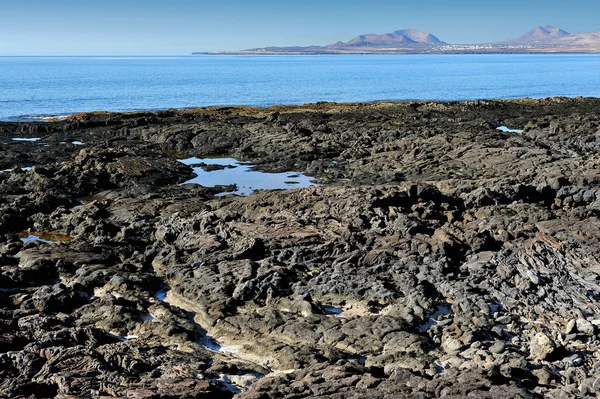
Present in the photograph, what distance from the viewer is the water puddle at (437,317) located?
12.7 meters

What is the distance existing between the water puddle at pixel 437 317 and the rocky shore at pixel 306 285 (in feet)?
0.19

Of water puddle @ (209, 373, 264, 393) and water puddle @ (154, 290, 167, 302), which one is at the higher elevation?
water puddle @ (209, 373, 264, 393)

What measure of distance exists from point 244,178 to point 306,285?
15.4 metres

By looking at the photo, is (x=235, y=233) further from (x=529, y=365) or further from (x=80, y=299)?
(x=529, y=365)

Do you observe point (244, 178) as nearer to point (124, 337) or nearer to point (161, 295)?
point (161, 295)

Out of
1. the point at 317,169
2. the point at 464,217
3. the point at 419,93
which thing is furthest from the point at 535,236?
the point at 419,93

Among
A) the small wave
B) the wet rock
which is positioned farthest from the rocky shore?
the small wave

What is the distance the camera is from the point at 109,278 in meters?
15.8

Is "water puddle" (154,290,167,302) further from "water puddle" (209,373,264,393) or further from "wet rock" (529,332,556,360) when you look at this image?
"wet rock" (529,332,556,360)

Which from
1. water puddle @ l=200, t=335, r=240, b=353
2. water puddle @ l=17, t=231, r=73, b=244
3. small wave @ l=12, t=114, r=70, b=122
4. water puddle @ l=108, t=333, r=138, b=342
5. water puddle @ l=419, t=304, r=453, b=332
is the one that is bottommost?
water puddle @ l=17, t=231, r=73, b=244

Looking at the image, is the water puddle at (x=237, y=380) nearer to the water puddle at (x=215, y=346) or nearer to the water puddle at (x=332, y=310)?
the water puddle at (x=215, y=346)

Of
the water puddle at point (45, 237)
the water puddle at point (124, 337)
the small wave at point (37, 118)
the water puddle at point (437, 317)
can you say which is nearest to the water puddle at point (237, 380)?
the water puddle at point (124, 337)

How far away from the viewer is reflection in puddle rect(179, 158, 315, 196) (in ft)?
91.0

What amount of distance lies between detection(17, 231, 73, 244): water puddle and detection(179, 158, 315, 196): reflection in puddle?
25.5 ft
